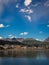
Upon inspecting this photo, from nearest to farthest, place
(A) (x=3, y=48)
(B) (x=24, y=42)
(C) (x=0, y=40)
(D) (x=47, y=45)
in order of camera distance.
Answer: (A) (x=3, y=48) → (C) (x=0, y=40) → (D) (x=47, y=45) → (B) (x=24, y=42)

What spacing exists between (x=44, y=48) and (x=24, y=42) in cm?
1168

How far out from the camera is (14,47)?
236 feet

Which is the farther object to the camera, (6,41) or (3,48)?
(6,41)

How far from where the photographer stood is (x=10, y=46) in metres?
70.1

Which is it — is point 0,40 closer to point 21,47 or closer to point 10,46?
point 10,46

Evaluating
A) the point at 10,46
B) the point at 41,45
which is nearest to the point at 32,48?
the point at 41,45

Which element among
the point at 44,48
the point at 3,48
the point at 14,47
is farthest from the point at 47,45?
the point at 3,48

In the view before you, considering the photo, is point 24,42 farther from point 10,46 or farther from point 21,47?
point 10,46

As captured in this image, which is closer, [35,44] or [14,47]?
[14,47]

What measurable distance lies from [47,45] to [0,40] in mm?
20199

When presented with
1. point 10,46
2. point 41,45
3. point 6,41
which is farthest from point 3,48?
point 41,45

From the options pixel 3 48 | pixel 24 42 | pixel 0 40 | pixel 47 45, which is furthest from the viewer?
pixel 24 42

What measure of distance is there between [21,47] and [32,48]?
484cm

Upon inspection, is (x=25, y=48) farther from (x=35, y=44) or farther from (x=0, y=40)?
(x=0, y=40)
